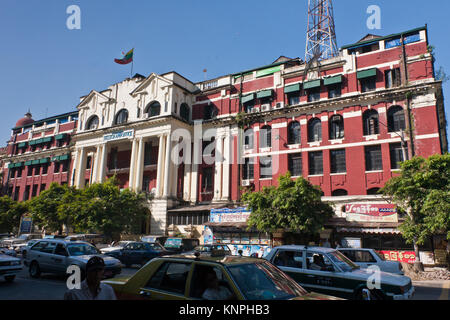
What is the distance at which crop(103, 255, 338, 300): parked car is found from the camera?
15.5 feet

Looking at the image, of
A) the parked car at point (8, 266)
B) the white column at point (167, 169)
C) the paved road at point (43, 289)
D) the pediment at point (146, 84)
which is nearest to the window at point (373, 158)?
the paved road at point (43, 289)

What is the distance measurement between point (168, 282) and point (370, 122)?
89.3ft

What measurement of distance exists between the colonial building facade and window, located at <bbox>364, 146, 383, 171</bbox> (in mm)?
80

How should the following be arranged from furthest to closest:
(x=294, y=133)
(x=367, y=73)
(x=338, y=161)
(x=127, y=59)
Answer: (x=127, y=59) < (x=294, y=133) < (x=338, y=161) < (x=367, y=73)

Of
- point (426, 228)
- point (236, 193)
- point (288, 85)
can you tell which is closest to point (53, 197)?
point (236, 193)

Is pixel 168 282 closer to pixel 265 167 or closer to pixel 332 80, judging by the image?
pixel 265 167

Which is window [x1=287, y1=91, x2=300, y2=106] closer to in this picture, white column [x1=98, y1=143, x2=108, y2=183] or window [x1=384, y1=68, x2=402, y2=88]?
window [x1=384, y1=68, x2=402, y2=88]

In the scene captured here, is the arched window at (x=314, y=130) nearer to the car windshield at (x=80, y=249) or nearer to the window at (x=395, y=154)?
the window at (x=395, y=154)

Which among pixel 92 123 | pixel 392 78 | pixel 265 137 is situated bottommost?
pixel 265 137

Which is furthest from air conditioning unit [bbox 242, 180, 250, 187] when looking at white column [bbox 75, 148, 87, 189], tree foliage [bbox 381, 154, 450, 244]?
white column [bbox 75, 148, 87, 189]

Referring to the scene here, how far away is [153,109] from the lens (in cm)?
3875

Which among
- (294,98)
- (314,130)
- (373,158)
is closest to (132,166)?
(294,98)

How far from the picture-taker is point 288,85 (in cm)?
3256

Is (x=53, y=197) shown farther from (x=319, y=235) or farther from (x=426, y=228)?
(x=426, y=228)
